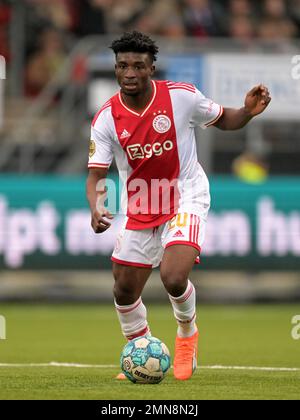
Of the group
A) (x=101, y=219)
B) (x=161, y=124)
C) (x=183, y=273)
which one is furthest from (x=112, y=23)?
(x=101, y=219)

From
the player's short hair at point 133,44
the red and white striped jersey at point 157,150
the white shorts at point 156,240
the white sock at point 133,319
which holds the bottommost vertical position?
the white sock at point 133,319

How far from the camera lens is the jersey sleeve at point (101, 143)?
30.9 ft

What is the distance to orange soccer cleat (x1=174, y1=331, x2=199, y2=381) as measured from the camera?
9.39 meters

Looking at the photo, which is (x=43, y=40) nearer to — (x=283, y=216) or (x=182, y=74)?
(x=182, y=74)

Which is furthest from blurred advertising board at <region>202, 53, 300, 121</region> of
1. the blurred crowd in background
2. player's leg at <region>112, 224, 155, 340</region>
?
player's leg at <region>112, 224, 155, 340</region>

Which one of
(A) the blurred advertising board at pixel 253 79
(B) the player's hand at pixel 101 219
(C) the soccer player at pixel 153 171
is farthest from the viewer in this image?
(A) the blurred advertising board at pixel 253 79

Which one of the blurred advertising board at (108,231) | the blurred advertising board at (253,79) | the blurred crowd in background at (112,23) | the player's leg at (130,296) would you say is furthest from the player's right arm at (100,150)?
the blurred crowd in background at (112,23)

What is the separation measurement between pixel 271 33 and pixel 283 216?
4.51 m

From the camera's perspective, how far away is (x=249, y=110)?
9.45m

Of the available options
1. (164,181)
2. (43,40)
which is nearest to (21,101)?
(43,40)

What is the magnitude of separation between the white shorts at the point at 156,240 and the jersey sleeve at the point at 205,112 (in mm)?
797

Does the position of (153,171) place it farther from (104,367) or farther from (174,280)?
(104,367)

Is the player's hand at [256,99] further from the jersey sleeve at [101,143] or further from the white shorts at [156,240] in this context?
the jersey sleeve at [101,143]

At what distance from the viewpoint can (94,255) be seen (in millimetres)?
17078
